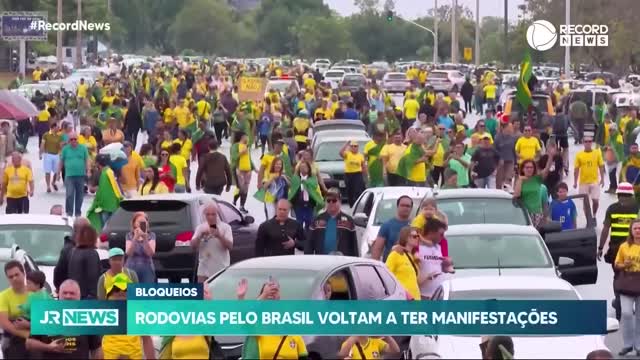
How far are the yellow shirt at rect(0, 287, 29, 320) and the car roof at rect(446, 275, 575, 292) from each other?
363 centimetres

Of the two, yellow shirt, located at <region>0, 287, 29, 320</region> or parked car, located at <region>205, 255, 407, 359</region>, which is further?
parked car, located at <region>205, 255, 407, 359</region>

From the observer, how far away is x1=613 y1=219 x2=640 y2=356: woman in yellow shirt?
18625 mm

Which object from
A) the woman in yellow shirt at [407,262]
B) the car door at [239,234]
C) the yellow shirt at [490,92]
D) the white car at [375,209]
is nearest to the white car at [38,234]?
the car door at [239,234]

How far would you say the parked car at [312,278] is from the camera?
51.4 feet

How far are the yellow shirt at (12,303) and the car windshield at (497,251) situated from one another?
5.79 meters

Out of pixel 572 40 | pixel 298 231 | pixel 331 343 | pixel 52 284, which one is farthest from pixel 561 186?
pixel 572 40

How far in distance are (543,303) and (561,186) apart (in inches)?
414

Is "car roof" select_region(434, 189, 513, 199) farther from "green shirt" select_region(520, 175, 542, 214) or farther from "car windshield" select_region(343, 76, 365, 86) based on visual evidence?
"car windshield" select_region(343, 76, 365, 86)

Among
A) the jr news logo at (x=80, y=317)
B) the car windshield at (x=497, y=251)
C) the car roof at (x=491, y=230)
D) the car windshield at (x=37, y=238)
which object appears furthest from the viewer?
the car windshield at (x=37, y=238)

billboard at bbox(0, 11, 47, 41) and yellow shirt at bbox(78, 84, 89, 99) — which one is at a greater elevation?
billboard at bbox(0, 11, 47, 41)

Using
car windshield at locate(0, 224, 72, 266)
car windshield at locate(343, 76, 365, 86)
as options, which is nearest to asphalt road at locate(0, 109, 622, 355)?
car windshield at locate(0, 224, 72, 266)

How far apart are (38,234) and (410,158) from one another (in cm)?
874

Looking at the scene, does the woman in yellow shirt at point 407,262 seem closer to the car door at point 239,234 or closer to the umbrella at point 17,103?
the car door at point 239,234

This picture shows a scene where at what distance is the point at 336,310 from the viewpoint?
1360 centimetres
